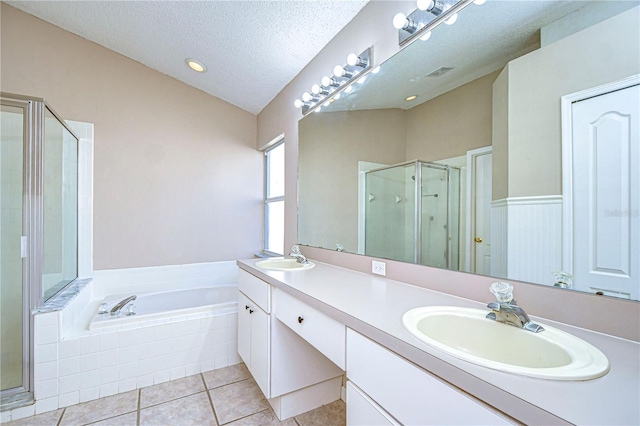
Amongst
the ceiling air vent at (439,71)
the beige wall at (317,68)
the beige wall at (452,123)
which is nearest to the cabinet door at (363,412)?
the beige wall at (452,123)

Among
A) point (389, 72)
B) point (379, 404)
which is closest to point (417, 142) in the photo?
point (389, 72)

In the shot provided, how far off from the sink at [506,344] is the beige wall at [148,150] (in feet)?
8.67

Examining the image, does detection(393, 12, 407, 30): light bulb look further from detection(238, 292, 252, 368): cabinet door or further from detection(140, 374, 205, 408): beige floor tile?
detection(140, 374, 205, 408): beige floor tile

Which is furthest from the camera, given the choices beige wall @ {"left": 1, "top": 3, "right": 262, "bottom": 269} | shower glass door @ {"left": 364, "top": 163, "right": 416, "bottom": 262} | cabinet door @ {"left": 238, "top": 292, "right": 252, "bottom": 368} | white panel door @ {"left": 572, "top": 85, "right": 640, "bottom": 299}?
beige wall @ {"left": 1, "top": 3, "right": 262, "bottom": 269}

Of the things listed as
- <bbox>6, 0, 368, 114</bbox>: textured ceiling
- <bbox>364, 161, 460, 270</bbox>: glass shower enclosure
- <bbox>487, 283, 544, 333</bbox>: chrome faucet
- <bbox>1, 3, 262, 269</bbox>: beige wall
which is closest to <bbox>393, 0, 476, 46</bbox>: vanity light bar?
<bbox>6, 0, 368, 114</bbox>: textured ceiling

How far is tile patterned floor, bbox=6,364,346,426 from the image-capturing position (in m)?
1.57

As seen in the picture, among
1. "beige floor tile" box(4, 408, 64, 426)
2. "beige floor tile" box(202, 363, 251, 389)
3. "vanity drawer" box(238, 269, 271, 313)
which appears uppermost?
"vanity drawer" box(238, 269, 271, 313)

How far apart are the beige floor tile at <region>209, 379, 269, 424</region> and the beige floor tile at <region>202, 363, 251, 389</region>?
57 mm

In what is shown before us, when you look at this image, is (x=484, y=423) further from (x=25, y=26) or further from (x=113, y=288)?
(x=25, y=26)

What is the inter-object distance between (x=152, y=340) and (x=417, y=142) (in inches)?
84.4

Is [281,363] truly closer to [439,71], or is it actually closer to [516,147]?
[516,147]

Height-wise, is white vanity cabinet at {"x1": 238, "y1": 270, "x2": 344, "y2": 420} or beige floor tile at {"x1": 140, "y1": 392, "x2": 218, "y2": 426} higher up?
white vanity cabinet at {"x1": 238, "y1": 270, "x2": 344, "y2": 420}

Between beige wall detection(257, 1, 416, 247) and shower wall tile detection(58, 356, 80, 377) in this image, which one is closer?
beige wall detection(257, 1, 416, 247)

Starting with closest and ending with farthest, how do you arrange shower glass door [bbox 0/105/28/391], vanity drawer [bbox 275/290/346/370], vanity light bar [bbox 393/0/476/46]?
vanity drawer [bbox 275/290/346/370], vanity light bar [bbox 393/0/476/46], shower glass door [bbox 0/105/28/391]
